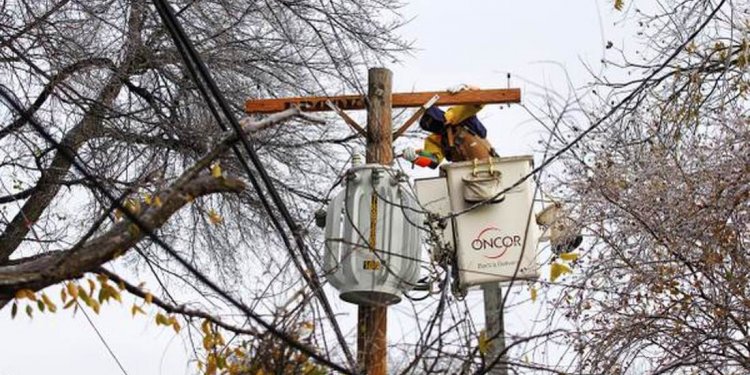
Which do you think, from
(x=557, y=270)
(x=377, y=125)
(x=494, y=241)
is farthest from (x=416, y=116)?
(x=557, y=270)

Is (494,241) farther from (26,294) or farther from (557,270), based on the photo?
(26,294)

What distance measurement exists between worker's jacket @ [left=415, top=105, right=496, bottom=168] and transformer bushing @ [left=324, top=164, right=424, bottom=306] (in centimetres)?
103

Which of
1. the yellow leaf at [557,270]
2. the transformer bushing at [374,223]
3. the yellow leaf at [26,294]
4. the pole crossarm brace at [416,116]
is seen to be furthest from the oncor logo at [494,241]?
the yellow leaf at [26,294]

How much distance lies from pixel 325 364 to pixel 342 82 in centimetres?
600

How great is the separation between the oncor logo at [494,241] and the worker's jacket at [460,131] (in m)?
0.65

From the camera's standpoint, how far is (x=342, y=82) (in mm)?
11570

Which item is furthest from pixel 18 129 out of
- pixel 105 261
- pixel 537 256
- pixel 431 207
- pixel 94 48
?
pixel 105 261

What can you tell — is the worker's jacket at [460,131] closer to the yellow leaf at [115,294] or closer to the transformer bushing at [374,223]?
the transformer bushing at [374,223]

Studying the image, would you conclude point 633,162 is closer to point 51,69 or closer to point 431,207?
point 431,207

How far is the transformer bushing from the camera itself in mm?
8336

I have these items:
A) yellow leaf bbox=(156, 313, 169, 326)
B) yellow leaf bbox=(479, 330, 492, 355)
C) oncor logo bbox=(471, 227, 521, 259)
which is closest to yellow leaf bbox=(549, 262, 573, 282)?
yellow leaf bbox=(479, 330, 492, 355)

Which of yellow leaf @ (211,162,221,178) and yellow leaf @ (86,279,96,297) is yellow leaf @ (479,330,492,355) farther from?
yellow leaf @ (86,279,96,297)

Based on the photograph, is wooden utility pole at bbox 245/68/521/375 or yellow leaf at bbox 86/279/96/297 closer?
yellow leaf at bbox 86/279/96/297

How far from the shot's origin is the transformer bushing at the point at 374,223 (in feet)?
27.3
